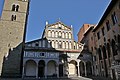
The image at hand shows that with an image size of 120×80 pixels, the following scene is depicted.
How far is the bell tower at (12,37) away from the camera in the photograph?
24.6m

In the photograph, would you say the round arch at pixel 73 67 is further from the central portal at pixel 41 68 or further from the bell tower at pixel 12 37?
the bell tower at pixel 12 37

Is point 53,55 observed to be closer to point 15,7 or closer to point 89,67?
point 89,67

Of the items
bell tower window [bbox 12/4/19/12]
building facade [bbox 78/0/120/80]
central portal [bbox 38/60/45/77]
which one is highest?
bell tower window [bbox 12/4/19/12]

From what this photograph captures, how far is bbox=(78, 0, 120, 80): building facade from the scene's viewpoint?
17734mm

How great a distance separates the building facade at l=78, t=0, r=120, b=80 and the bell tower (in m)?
15.4

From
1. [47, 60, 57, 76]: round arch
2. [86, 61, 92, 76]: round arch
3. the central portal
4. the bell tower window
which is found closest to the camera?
the central portal

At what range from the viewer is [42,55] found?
2603 cm

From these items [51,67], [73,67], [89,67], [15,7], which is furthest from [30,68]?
[15,7]

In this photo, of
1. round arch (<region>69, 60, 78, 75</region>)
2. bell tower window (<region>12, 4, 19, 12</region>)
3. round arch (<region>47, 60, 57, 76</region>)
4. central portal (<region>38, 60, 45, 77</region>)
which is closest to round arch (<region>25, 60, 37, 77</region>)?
central portal (<region>38, 60, 45, 77</region>)

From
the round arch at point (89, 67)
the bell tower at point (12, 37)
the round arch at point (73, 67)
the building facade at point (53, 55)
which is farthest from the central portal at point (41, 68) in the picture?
the round arch at point (89, 67)

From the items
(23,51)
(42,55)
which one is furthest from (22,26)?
(42,55)

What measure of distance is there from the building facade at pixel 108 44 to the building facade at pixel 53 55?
457 centimetres

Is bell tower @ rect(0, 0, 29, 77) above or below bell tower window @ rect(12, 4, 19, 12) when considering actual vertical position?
below

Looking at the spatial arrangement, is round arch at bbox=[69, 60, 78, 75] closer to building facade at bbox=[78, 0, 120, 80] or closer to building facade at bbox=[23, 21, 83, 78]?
building facade at bbox=[23, 21, 83, 78]
